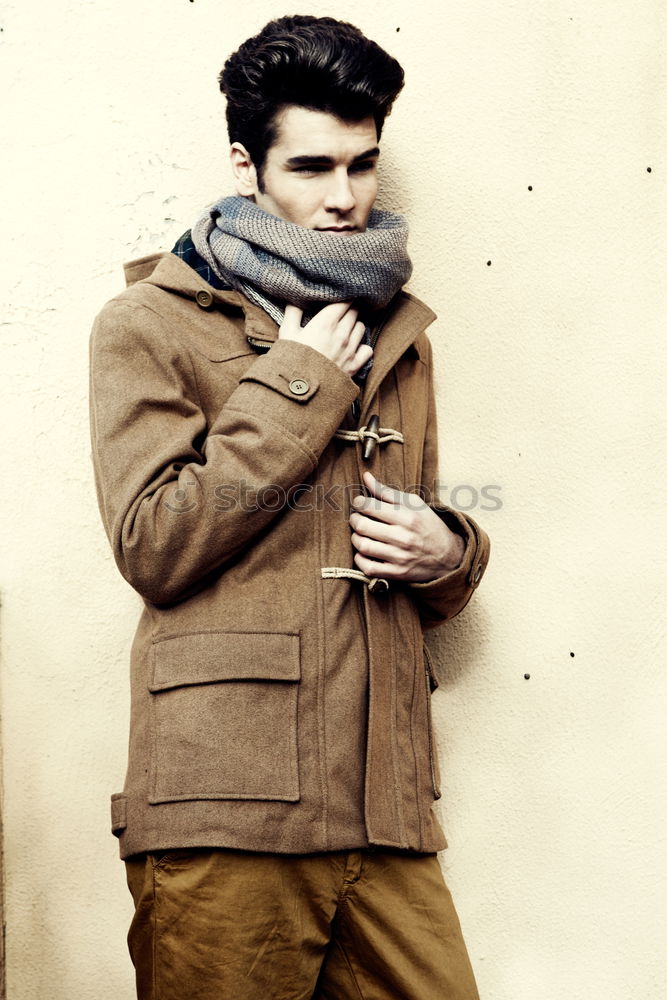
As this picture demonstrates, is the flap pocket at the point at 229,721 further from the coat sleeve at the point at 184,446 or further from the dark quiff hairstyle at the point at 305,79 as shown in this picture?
the dark quiff hairstyle at the point at 305,79

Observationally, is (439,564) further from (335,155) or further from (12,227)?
(12,227)

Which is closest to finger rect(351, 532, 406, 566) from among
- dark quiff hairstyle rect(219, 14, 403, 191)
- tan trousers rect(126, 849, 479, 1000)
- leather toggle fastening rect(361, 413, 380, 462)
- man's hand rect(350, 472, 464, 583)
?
man's hand rect(350, 472, 464, 583)

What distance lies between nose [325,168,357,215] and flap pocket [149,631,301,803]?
687 mm

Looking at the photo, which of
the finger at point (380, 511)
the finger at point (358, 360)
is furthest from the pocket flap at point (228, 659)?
the finger at point (358, 360)

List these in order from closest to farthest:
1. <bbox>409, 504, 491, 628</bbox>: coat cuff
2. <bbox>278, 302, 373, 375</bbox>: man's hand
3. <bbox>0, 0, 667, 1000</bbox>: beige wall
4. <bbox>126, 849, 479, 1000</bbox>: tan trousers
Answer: <bbox>126, 849, 479, 1000</bbox>: tan trousers, <bbox>278, 302, 373, 375</bbox>: man's hand, <bbox>409, 504, 491, 628</bbox>: coat cuff, <bbox>0, 0, 667, 1000</bbox>: beige wall

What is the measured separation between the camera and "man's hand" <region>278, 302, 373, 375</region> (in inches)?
57.9

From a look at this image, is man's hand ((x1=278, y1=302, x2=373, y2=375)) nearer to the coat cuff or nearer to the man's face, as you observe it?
the man's face

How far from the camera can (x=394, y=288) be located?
5.24 ft

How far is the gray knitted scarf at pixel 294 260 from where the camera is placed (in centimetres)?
148

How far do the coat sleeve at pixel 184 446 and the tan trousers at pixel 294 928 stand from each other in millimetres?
421

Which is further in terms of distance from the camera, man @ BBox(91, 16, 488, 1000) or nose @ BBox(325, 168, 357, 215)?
nose @ BBox(325, 168, 357, 215)

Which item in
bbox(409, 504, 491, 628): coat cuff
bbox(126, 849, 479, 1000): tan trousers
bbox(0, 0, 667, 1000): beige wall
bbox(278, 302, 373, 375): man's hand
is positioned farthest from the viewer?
bbox(0, 0, 667, 1000): beige wall

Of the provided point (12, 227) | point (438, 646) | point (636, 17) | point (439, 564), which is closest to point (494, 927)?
point (438, 646)

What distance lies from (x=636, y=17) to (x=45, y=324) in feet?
4.40
